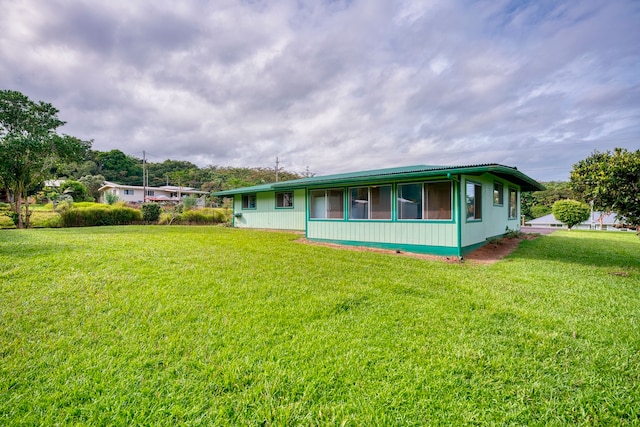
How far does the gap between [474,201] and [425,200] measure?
6.05 feet

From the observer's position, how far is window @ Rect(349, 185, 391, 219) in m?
8.77

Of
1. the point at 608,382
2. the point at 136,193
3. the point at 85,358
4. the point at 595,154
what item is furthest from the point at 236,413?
the point at 136,193

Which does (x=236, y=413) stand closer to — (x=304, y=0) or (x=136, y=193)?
(x=304, y=0)

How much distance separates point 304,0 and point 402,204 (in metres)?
7.12

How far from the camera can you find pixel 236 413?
1.86 metres

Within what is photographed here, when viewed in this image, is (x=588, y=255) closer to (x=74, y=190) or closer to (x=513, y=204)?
(x=513, y=204)

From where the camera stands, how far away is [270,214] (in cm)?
1570

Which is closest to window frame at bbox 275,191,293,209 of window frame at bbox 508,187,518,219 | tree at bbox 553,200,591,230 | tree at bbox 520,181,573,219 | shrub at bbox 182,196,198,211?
shrub at bbox 182,196,198,211

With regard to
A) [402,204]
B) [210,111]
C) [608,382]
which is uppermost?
[210,111]

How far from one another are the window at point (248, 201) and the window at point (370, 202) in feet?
28.9

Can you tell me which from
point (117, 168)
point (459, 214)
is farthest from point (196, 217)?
point (117, 168)

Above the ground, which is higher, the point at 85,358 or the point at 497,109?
the point at 497,109

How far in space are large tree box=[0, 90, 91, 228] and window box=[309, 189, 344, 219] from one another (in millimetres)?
14032

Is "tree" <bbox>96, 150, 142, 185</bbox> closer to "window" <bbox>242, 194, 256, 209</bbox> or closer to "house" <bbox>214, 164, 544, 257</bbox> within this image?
"window" <bbox>242, 194, 256, 209</bbox>
